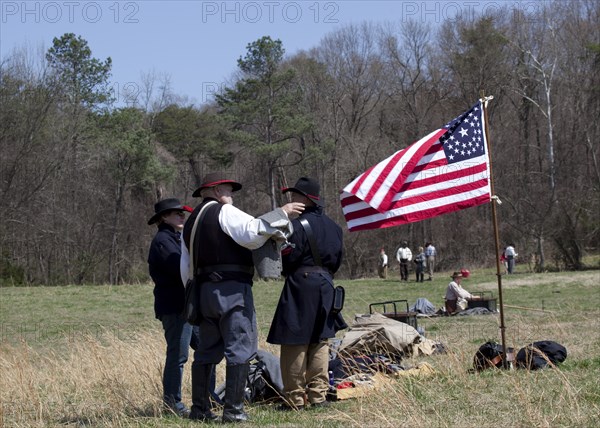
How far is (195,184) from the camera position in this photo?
60.8 meters

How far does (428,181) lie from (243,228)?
2.54m

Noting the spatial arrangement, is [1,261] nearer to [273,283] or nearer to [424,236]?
[273,283]

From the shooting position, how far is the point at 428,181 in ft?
28.8

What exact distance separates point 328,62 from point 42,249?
26.4 meters

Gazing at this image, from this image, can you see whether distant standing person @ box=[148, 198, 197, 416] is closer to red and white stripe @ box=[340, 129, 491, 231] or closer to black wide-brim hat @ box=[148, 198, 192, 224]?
black wide-brim hat @ box=[148, 198, 192, 224]

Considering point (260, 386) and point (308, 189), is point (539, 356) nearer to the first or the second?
point (260, 386)

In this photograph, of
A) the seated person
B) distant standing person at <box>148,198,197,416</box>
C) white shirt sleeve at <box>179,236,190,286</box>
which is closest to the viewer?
white shirt sleeve at <box>179,236,190,286</box>

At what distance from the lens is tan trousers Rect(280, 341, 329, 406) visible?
7.50m

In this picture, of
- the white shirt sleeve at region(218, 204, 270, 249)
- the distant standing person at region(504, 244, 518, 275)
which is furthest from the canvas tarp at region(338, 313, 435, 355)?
the distant standing person at region(504, 244, 518, 275)

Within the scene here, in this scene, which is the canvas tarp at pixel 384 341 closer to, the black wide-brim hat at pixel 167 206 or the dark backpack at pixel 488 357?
the dark backpack at pixel 488 357

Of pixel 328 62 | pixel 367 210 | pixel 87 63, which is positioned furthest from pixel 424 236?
pixel 367 210

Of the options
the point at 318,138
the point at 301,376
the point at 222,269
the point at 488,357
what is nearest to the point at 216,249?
the point at 222,269

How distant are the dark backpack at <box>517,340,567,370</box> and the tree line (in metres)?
32.5

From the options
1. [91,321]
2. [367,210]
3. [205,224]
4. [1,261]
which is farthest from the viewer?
[1,261]
